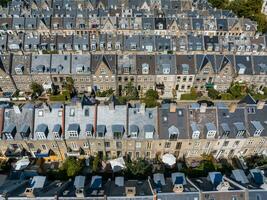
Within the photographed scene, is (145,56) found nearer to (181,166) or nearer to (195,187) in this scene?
(181,166)

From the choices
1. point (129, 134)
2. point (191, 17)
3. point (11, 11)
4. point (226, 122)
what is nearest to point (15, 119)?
point (129, 134)

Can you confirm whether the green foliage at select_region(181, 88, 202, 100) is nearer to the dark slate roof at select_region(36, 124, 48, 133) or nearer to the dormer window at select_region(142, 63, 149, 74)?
the dormer window at select_region(142, 63, 149, 74)

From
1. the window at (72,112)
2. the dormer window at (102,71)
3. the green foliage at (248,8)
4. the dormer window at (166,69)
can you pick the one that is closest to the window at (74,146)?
the window at (72,112)

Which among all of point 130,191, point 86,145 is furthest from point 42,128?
point 130,191

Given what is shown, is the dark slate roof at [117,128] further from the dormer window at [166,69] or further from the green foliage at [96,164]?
the dormer window at [166,69]

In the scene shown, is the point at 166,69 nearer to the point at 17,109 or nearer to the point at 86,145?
the point at 86,145

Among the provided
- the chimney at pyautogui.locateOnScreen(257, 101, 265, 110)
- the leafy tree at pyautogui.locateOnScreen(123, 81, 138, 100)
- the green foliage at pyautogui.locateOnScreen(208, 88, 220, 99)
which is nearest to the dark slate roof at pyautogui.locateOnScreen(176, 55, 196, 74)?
the green foliage at pyautogui.locateOnScreen(208, 88, 220, 99)
